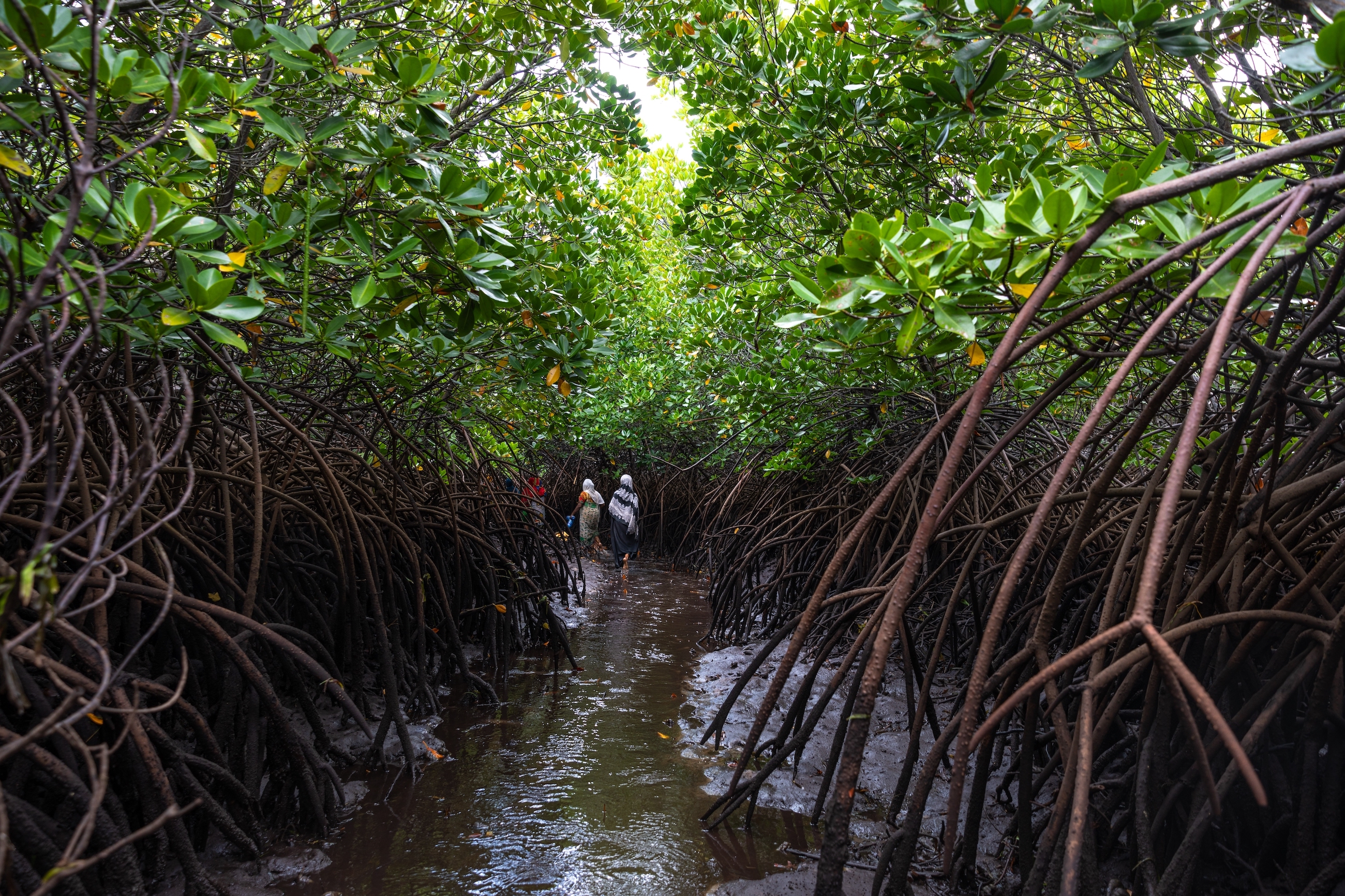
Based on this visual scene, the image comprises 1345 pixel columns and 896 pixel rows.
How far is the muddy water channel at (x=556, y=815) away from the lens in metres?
2.39

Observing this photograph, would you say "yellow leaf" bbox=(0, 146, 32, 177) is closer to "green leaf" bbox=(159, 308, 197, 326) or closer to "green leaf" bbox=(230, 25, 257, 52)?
"green leaf" bbox=(159, 308, 197, 326)

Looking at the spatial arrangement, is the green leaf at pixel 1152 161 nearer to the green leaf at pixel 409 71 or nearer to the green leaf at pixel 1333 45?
the green leaf at pixel 1333 45

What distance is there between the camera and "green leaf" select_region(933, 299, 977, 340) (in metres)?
1.34

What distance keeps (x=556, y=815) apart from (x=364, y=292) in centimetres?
198

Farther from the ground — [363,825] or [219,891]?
[219,891]

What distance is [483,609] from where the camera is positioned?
4.66 m

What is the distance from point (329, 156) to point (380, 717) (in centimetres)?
263

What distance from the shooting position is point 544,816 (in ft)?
9.24

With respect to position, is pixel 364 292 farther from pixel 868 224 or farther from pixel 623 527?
pixel 623 527

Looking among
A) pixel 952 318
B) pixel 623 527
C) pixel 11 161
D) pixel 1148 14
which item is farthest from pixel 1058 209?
pixel 623 527

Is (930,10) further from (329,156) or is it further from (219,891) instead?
(219,891)

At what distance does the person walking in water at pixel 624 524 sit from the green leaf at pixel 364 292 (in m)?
7.28

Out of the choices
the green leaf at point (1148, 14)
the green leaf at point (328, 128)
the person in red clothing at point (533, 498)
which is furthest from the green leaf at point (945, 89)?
the person in red clothing at point (533, 498)

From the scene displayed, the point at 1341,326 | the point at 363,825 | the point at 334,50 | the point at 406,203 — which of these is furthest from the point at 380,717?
the point at 1341,326
